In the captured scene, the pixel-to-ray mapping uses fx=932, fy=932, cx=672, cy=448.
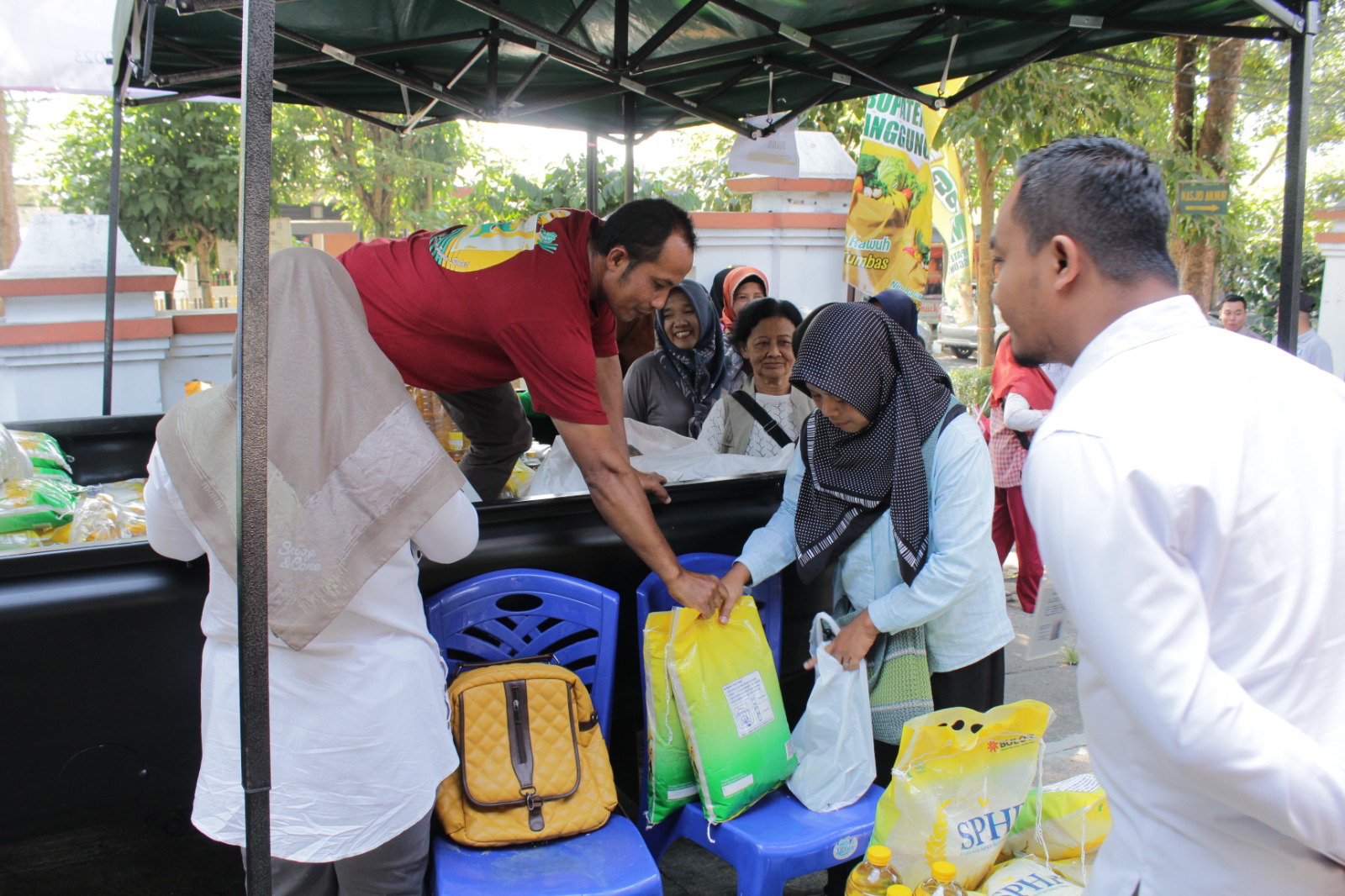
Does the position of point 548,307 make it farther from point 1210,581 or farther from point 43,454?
point 43,454

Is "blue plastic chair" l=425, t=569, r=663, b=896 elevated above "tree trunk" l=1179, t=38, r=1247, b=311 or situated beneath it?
situated beneath

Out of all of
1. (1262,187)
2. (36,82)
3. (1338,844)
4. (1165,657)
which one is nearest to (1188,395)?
A: (1165,657)

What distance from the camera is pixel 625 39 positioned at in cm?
362

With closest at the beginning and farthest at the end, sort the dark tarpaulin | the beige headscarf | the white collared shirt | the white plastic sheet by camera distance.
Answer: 1. the white collared shirt
2. the beige headscarf
3. the white plastic sheet
4. the dark tarpaulin

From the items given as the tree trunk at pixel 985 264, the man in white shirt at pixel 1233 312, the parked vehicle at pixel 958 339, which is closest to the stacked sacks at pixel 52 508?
the tree trunk at pixel 985 264

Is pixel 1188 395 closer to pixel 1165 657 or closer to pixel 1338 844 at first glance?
pixel 1165 657

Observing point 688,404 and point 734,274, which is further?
point 734,274

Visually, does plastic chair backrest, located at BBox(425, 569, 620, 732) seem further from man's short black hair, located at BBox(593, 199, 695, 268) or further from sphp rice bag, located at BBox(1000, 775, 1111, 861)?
sphp rice bag, located at BBox(1000, 775, 1111, 861)

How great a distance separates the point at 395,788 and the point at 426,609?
2.03 ft

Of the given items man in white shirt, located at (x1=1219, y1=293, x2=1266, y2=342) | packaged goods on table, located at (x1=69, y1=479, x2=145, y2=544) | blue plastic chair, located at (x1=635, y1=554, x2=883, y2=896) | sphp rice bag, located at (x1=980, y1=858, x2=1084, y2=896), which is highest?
man in white shirt, located at (x1=1219, y1=293, x2=1266, y2=342)

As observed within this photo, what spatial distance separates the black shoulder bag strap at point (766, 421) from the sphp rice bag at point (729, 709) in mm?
1154

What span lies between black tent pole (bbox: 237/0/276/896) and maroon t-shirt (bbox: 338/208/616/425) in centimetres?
95

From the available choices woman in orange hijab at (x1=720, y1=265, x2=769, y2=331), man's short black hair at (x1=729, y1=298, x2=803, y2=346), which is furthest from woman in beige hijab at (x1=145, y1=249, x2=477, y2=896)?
woman in orange hijab at (x1=720, y1=265, x2=769, y2=331)

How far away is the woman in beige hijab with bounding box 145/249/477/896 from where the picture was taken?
155 centimetres
